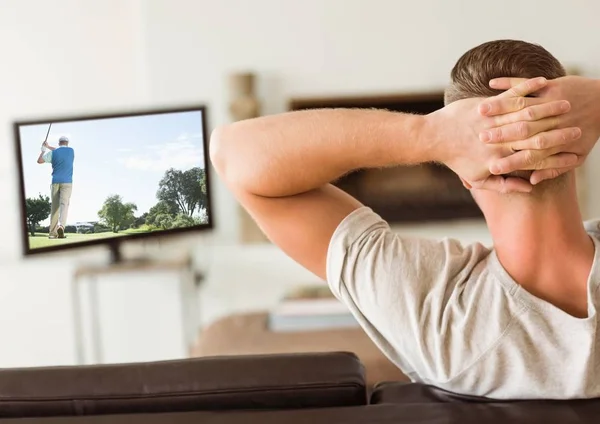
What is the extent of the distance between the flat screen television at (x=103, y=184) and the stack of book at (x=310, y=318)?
4.64ft

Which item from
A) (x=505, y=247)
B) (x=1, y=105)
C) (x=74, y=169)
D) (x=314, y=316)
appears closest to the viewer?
(x=505, y=247)

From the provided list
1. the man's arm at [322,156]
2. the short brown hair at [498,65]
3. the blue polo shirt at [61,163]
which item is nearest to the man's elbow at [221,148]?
the man's arm at [322,156]

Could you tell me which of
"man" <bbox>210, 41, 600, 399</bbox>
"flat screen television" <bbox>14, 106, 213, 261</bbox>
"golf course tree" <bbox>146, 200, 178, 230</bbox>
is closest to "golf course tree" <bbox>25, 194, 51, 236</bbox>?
"flat screen television" <bbox>14, 106, 213, 261</bbox>

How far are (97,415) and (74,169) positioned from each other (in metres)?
0.41

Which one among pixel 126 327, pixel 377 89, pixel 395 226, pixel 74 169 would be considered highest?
pixel 377 89

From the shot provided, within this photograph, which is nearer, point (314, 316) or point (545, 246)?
point (545, 246)

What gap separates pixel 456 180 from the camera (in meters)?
3.82

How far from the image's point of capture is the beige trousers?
109 centimetres

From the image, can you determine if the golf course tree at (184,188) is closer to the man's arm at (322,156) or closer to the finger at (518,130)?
the man's arm at (322,156)

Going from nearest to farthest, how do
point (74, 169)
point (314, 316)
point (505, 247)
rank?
point (505, 247) < point (74, 169) < point (314, 316)

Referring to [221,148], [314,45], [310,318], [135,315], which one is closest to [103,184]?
[221,148]

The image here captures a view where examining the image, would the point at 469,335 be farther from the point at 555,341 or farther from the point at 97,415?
the point at 97,415

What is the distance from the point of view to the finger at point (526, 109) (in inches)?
35.7

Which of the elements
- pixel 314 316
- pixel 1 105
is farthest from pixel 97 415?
pixel 1 105
